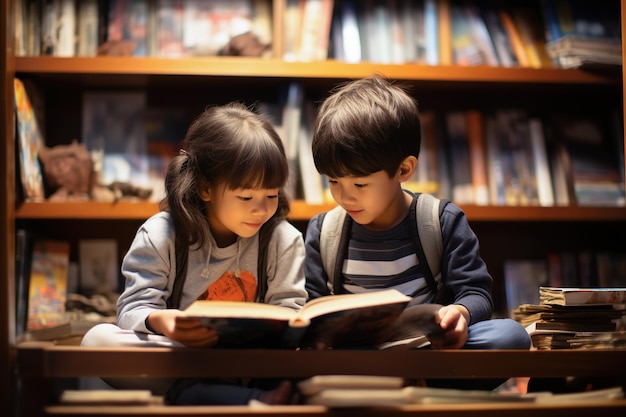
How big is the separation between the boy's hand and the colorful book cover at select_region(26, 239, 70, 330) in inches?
48.6

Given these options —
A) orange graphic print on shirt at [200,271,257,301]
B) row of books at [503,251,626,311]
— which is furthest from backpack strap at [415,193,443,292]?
row of books at [503,251,626,311]

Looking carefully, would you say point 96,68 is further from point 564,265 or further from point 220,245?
point 564,265

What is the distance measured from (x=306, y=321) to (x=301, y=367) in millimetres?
87

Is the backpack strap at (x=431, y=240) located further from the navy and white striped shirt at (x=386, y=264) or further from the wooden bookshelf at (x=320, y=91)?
the wooden bookshelf at (x=320, y=91)

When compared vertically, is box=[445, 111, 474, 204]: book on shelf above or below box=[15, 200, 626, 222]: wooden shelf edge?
above

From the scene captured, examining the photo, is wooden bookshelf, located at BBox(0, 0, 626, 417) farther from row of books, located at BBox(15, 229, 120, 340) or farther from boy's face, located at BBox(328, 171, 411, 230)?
boy's face, located at BBox(328, 171, 411, 230)

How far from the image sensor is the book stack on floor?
1.22 metres

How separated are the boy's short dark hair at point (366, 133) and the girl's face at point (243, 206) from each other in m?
0.13

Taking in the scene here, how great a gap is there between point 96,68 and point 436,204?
1.08 meters

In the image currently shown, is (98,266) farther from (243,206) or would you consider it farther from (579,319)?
(579,319)

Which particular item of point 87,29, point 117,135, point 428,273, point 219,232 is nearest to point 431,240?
point 428,273

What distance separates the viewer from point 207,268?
1.42 m

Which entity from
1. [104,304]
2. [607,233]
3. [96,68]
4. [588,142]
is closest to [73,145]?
[96,68]

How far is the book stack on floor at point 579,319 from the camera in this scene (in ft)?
4.00
